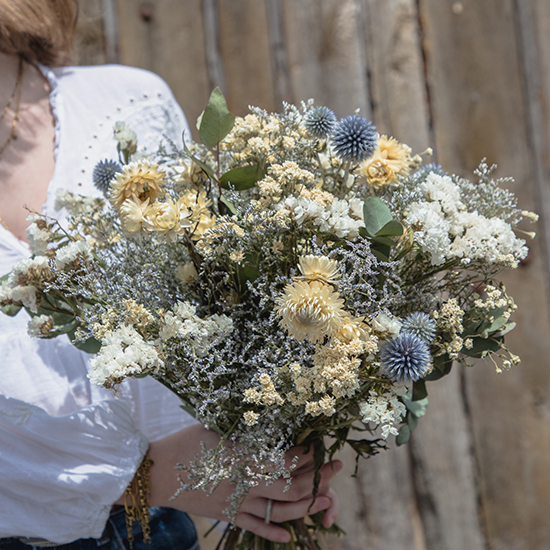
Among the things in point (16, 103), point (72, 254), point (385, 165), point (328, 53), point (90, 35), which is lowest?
point (72, 254)

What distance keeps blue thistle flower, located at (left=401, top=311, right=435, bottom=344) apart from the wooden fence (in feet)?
3.09

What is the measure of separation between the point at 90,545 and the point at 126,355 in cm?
52

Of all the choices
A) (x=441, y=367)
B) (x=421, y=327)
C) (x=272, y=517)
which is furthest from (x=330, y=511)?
(x=421, y=327)

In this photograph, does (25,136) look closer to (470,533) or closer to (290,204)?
(290,204)

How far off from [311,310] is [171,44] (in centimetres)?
124

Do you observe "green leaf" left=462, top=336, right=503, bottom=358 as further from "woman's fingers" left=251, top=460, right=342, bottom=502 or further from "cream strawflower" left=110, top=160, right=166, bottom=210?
"cream strawflower" left=110, top=160, right=166, bottom=210

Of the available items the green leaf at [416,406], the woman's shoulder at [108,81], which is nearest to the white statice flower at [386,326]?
the green leaf at [416,406]

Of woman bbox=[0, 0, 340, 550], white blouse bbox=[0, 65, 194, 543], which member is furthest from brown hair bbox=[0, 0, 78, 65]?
white blouse bbox=[0, 65, 194, 543]

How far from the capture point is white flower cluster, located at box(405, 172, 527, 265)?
552mm

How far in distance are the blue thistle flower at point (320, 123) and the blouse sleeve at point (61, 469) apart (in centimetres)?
49

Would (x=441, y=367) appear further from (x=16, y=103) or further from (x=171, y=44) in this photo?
(x=171, y=44)

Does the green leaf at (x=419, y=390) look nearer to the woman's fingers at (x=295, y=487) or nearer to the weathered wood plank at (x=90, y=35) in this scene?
the woman's fingers at (x=295, y=487)

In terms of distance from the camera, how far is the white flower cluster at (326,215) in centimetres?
54

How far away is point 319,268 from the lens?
525 millimetres
